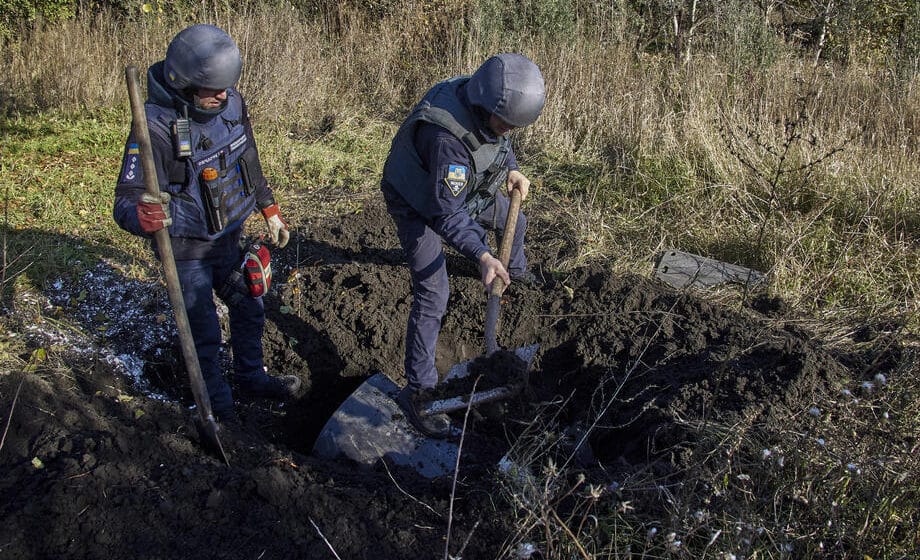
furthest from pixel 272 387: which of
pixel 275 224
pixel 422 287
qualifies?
pixel 422 287

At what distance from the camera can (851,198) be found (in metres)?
5.38

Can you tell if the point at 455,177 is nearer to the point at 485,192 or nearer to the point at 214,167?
the point at 485,192

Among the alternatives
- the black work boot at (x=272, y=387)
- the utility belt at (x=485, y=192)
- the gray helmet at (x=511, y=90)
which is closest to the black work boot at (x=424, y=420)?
the black work boot at (x=272, y=387)

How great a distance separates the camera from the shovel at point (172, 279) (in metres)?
2.39

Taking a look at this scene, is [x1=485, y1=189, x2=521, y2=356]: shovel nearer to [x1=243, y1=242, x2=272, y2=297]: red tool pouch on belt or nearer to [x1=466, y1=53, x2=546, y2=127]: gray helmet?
[x1=466, y1=53, x2=546, y2=127]: gray helmet

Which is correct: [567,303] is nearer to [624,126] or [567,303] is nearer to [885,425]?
[885,425]

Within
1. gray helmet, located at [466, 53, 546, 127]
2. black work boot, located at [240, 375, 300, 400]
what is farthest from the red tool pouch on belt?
gray helmet, located at [466, 53, 546, 127]

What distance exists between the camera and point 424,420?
3584mm

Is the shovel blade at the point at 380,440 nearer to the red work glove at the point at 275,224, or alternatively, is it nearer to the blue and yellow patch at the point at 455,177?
the red work glove at the point at 275,224

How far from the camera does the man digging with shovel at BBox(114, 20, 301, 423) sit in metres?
2.88

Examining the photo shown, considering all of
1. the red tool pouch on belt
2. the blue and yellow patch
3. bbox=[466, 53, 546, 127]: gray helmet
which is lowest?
the red tool pouch on belt

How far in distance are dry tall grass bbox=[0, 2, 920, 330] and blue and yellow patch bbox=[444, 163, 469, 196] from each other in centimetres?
223

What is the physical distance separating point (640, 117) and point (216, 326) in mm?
4867

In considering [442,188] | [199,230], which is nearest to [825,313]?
→ [442,188]
